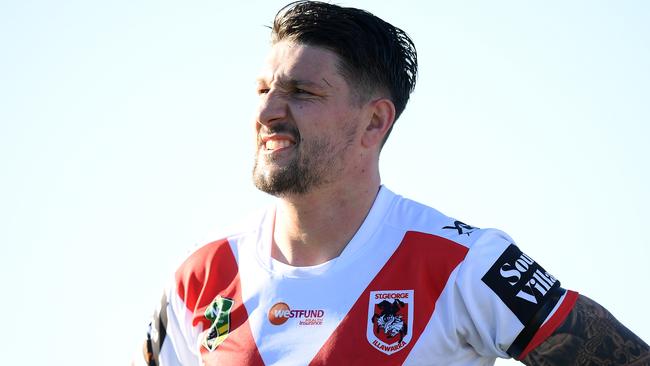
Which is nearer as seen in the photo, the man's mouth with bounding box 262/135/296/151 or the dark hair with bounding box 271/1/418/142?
the man's mouth with bounding box 262/135/296/151

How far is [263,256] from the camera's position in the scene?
6.71 m

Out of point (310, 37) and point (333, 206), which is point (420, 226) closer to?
point (333, 206)

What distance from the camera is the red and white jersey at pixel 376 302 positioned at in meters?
5.98

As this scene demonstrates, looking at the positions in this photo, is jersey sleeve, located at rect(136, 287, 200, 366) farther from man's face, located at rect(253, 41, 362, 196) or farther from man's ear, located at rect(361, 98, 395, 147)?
man's ear, located at rect(361, 98, 395, 147)

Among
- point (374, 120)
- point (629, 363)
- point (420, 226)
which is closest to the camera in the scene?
point (629, 363)

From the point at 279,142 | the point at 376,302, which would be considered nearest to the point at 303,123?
the point at 279,142

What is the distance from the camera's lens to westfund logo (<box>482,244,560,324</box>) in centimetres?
593

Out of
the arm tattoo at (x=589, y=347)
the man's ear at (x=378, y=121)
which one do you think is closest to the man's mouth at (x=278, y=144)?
the man's ear at (x=378, y=121)

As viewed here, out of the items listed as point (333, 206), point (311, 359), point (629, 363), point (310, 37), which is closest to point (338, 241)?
point (333, 206)

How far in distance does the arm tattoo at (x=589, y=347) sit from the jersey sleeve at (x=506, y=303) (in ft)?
0.16

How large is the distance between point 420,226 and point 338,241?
0.45 metres

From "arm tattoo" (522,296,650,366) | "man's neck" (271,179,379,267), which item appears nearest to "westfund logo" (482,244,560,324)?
"arm tattoo" (522,296,650,366)

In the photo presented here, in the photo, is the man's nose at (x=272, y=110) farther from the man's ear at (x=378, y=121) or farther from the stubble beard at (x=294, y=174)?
the man's ear at (x=378, y=121)

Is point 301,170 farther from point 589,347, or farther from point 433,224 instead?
point 589,347
